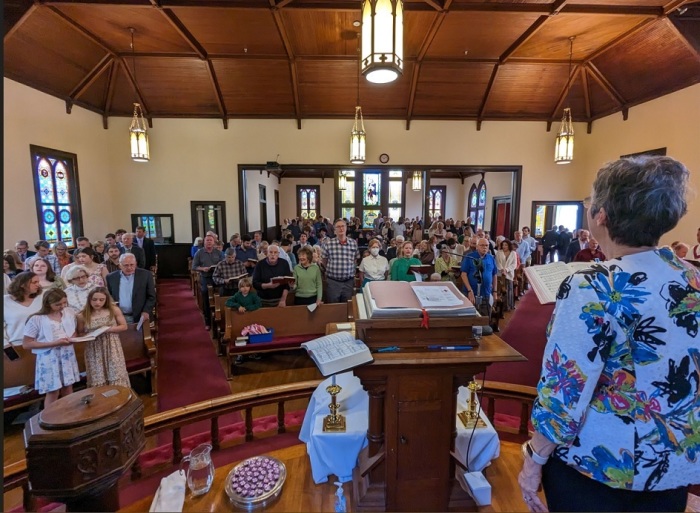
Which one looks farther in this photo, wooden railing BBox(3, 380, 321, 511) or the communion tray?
wooden railing BBox(3, 380, 321, 511)

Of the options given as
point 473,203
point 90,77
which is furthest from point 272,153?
point 473,203

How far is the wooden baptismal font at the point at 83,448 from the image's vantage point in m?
1.08

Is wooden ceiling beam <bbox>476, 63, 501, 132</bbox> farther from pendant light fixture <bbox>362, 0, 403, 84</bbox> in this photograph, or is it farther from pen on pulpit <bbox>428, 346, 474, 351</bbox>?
pen on pulpit <bbox>428, 346, 474, 351</bbox>

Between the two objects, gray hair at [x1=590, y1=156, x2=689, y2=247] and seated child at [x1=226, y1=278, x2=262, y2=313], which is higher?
gray hair at [x1=590, y1=156, x2=689, y2=247]

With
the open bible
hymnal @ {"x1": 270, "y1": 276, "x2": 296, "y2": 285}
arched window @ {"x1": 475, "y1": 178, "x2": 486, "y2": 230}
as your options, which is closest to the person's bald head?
hymnal @ {"x1": 270, "y1": 276, "x2": 296, "y2": 285}

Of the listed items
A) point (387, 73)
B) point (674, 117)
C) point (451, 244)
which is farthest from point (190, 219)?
point (674, 117)

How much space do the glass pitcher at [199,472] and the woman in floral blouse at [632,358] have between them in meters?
1.46

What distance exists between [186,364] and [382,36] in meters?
3.89

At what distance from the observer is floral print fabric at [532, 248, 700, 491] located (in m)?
0.88

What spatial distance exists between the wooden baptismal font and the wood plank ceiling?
549 cm

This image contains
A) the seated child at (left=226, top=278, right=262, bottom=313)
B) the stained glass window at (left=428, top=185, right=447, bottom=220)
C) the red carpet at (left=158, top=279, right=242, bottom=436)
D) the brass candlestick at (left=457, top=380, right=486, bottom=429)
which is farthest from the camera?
the stained glass window at (left=428, top=185, right=447, bottom=220)

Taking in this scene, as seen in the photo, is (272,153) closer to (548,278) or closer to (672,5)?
(672,5)

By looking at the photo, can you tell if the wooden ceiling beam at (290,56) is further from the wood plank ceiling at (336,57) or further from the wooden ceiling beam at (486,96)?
the wooden ceiling beam at (486,96)

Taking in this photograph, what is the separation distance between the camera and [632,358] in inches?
35.4
